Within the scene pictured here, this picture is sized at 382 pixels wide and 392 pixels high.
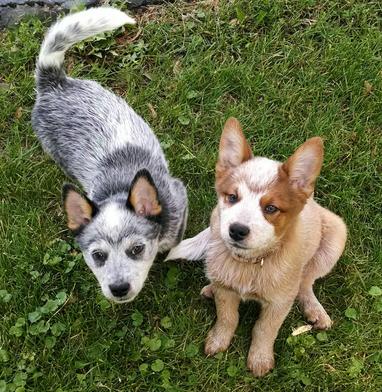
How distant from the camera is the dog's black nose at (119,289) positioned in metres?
3.68

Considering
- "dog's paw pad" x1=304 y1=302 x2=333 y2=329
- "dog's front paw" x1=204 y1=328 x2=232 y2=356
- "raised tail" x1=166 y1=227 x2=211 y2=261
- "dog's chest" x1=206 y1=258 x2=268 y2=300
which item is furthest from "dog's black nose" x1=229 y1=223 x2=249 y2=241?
"dog's paw pad" x1=304 y1=302 x2=333 y2=329

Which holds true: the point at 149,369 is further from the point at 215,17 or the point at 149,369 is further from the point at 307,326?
the point at 215,17

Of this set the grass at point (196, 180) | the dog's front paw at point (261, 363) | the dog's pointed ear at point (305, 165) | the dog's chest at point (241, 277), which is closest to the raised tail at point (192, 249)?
the grass at point (196, 180)

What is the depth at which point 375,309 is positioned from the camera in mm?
4312

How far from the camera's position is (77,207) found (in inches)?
152

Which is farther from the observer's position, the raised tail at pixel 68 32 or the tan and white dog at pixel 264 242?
the raised tail at pixel 68 32

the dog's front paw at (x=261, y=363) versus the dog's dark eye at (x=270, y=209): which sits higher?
the dog's dark eye at (x=270, y=209)

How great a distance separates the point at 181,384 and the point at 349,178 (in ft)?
6.41

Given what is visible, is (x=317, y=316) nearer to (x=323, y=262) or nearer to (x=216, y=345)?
(x=323, y=262)

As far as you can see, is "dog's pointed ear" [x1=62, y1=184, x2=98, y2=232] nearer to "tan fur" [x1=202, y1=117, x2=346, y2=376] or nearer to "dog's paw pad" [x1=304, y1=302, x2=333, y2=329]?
"tan fur" [x1=202, y1=117, x2=346, y2=376]

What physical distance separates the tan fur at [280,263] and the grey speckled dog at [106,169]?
43cm

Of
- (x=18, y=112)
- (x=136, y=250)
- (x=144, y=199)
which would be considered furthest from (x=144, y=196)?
(x=18, y=112)

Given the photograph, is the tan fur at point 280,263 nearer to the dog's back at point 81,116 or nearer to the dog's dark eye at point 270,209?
the dog's dark eye at point 270,209

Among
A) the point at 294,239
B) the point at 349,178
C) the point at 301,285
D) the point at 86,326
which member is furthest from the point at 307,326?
the point at 86,326
